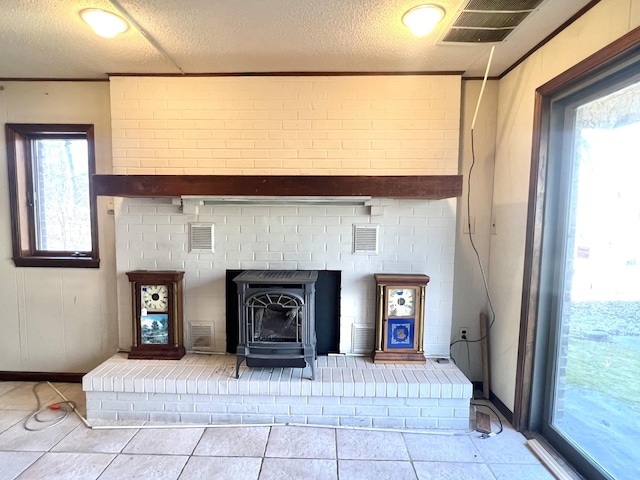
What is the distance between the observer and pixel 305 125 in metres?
2.41

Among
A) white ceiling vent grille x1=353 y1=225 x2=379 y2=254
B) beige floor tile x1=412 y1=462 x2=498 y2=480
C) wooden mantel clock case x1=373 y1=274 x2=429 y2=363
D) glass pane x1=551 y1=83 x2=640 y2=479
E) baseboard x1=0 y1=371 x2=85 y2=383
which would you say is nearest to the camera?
glass pane x1=551 y1=83 x2=640 y2=479

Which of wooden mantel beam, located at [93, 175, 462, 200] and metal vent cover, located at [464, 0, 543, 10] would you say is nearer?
metal vent cover, located at [464, 0, 543, 10]

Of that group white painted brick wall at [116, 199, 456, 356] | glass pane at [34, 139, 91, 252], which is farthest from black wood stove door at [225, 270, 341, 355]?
glass pane at [34, 139, 91, 252]

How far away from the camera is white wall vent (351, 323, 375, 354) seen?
2.50 m

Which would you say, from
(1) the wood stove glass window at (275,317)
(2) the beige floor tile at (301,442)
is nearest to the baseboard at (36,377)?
(1) the wood stove glass window at (275,317)

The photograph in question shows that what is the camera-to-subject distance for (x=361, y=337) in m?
2.51

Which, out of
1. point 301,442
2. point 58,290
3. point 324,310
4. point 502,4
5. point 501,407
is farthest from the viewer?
point 58,290

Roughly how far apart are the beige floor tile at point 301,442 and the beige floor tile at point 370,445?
0.06 meters

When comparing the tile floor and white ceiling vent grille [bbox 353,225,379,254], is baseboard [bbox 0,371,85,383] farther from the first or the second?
white ceiling vent grille [bbox 353,225,379,254]

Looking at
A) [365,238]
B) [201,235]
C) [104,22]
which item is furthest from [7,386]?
[365,238]

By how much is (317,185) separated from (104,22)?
142 centimetres

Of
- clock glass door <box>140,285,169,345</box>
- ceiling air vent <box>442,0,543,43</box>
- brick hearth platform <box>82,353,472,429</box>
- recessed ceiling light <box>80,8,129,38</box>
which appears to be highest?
ceiling air vent <box>442,0,543,43</box>

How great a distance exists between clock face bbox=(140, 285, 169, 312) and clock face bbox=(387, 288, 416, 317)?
1.64 meters

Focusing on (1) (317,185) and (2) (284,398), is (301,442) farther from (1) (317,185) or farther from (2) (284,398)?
(1) (317,185)
